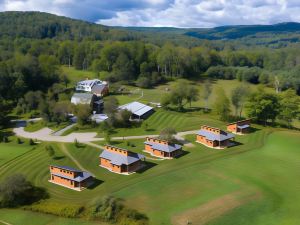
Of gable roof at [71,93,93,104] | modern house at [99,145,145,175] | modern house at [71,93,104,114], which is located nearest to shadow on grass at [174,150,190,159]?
modern house at [99,145,145,175]

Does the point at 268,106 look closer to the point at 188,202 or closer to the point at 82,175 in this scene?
the point at 188,202

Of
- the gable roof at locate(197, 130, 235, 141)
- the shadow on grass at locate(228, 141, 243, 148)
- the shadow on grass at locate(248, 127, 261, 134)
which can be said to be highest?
the gable roof at locate(197, 130, 235, 141)

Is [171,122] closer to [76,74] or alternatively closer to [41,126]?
[41,126]

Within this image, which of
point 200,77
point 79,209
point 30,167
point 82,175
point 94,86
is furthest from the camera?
point 200,77

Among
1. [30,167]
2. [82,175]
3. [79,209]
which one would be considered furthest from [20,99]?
[79,209]

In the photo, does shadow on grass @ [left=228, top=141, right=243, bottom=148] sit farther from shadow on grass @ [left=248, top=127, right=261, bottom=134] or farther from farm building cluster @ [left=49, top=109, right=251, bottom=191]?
shadow on grass @ [left=248, top=127, right=261, bottom=134]

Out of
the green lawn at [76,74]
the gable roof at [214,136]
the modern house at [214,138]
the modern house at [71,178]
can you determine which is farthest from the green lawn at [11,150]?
the green lawn at [76,74]
